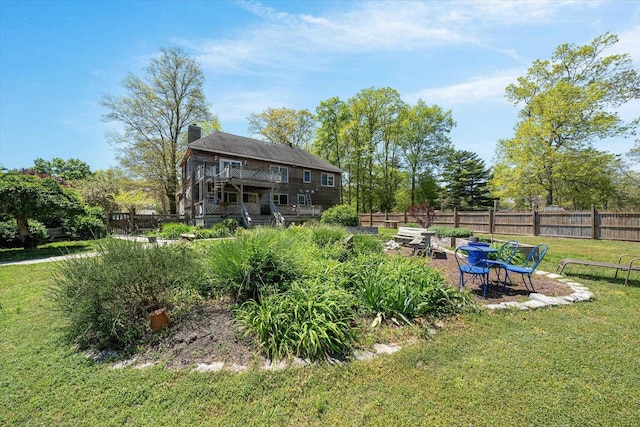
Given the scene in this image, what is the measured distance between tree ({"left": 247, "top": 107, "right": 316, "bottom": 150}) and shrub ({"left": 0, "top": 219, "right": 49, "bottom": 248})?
23292 millimetres

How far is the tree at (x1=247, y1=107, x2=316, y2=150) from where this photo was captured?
106ft

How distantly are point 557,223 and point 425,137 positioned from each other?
20.7 metres

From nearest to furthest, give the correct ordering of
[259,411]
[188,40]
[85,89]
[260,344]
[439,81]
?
[259,411] → [260,344] → [188,40] → [85,89] → [439,81]

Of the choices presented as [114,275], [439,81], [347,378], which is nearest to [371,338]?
[347,378]

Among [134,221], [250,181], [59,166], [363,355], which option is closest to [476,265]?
[363,355]

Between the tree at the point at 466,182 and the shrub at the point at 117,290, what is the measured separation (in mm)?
37904

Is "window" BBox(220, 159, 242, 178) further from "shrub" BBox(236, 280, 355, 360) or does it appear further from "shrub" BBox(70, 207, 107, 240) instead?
"shrub" BBox(236, 280, 355, 360)

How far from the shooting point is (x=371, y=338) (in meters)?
3.19

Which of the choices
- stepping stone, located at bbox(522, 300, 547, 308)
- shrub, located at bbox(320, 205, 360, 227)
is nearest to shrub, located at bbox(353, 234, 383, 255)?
stepping stone, located at bbox(522, 300, 547, 308)

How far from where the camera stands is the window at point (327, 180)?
27125mm

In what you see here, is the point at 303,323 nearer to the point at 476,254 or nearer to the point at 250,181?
the point at 476,254

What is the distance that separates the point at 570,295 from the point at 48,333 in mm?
8237

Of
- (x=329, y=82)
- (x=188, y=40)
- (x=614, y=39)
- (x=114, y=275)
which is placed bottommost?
(x=114, y=275)

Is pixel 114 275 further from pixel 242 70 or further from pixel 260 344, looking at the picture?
pixel 242 70
